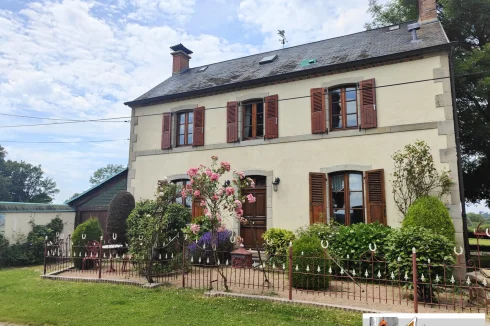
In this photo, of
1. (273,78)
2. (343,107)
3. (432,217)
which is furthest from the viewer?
(273,78)

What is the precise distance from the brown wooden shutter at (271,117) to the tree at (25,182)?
31.2 metres

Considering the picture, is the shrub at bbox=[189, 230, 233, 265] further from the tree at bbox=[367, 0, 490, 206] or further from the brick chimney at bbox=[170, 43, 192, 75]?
the tree at bbox=[367, 0, 490, 206]

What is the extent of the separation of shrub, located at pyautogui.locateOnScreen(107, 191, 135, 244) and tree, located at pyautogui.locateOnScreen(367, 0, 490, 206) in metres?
11.7

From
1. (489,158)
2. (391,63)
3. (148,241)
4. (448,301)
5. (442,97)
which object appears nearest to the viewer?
(448,301)

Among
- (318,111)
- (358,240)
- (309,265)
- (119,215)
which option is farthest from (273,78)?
(119,215)

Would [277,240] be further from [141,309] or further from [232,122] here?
[141,309]

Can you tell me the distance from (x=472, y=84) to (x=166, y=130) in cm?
1093

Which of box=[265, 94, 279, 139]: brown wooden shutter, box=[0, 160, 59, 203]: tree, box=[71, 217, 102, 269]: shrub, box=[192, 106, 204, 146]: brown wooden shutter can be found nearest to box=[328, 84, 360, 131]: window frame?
box=[265, 94, 279, 139]: brown wooden shutter

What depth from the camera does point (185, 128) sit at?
12.6 metres

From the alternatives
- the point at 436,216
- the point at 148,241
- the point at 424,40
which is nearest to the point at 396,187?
the point at 436,216

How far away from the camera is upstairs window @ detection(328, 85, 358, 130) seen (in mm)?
9906

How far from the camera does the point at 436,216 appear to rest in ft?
24.9

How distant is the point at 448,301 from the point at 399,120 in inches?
187

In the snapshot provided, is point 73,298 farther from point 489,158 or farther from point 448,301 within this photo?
point 489,158
